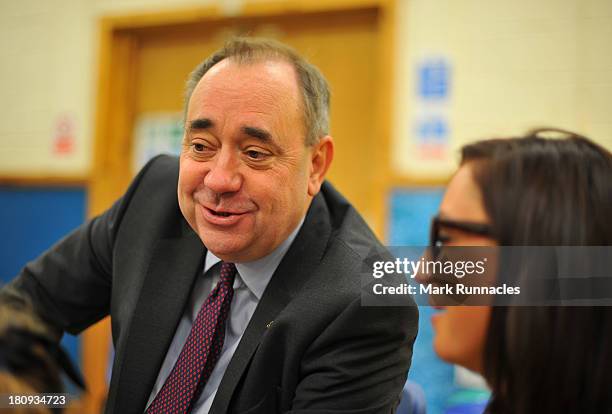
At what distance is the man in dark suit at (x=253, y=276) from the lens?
1035 mm

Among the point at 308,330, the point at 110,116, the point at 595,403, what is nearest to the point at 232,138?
the point at 308,330

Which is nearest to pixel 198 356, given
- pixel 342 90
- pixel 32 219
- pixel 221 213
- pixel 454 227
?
pixel 221 213

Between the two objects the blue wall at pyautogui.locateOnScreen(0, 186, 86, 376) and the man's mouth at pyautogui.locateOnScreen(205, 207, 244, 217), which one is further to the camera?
the blue wall at pyautogui.locateOnScreen(0, 186, 86, 376)

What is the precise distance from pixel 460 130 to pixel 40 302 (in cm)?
174

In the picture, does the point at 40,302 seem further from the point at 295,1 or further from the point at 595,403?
the point at 295,1

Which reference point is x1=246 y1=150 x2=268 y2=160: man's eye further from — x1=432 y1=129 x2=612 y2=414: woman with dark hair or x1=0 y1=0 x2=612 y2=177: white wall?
x1=0 y1=0 x2=612 y2=177: white wall

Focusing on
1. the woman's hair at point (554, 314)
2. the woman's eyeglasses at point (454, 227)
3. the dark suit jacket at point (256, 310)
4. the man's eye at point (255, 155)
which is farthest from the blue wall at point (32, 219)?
the woman's hair at point (554, 314)

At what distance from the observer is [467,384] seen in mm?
1843

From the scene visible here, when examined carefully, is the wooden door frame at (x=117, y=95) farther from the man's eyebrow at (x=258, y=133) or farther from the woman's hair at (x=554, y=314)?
the woman's hair at (x=554, y=314)

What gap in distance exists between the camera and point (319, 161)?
1.23 metres

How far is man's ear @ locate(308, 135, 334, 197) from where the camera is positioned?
47.6 inches

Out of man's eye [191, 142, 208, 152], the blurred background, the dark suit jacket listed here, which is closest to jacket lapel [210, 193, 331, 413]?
the dark suit jacket

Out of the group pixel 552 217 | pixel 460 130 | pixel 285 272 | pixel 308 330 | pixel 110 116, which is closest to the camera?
pixel 552 217

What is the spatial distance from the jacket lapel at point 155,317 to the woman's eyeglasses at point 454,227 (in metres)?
0.61
